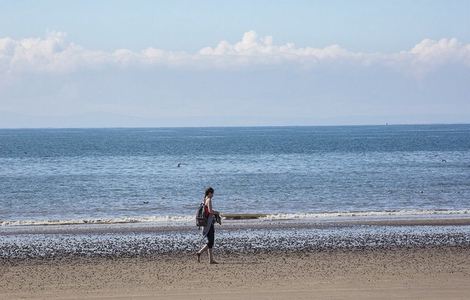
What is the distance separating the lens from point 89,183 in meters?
57.5

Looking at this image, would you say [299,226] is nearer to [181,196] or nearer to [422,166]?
[181,196]

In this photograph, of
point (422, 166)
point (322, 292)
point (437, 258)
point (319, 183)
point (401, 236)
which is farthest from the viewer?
point (422, 166)

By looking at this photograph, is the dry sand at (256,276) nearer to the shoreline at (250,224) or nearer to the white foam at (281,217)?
the shoreline at (250,224)

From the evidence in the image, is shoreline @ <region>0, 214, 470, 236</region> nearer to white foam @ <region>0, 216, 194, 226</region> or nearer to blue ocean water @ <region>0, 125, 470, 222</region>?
white foam @ <region>0, 216, 194, 226</region>

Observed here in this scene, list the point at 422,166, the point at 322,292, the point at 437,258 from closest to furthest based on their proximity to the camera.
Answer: the point at 322,292 < the point at 437,258 < the point at 422,166

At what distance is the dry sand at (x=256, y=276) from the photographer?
15.3 m

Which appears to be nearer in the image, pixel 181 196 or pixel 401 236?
pixel 401 236

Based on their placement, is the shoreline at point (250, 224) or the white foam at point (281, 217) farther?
the white foam at point (281, 217)

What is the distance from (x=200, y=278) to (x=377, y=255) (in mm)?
5422

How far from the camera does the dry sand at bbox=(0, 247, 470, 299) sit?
604 inches

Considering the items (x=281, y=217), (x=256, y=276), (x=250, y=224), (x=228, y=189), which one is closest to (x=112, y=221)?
(x=250, y=224)

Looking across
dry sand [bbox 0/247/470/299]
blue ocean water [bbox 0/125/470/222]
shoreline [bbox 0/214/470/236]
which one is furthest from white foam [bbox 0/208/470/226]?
dry sand [bbox 0/247/470/299]

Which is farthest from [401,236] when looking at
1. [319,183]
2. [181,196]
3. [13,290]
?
[319,183]

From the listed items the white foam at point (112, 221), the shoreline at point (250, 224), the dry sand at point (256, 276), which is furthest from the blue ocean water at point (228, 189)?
the dry sand at point (256, 276)
